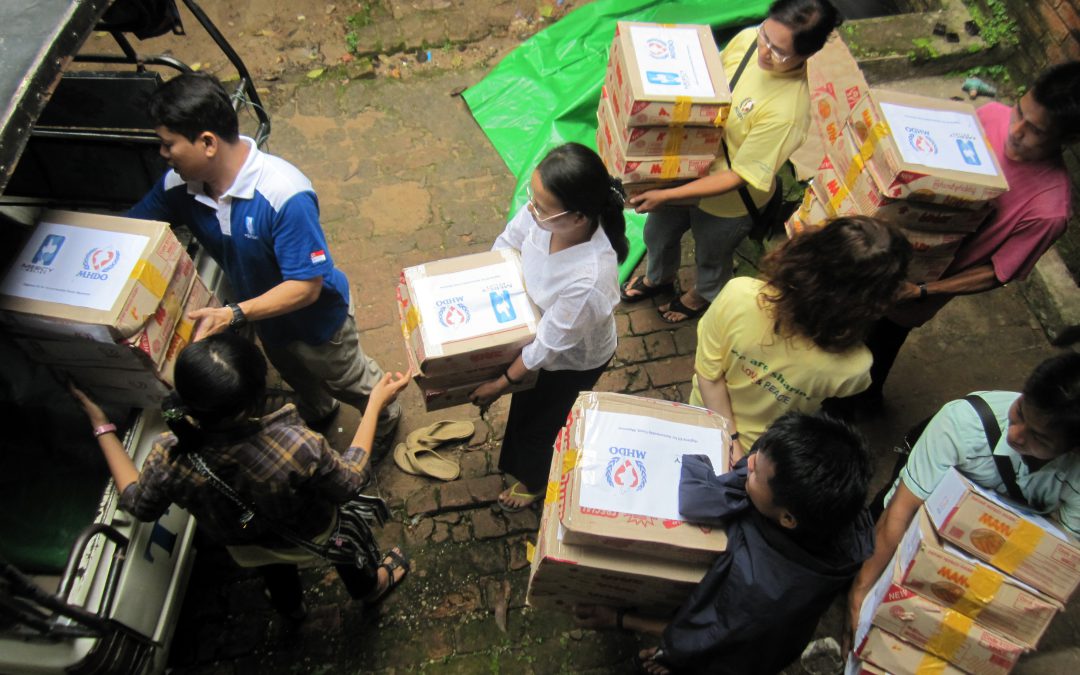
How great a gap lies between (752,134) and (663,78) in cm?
53

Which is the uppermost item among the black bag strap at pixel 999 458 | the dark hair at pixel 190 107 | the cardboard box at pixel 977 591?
the dark hair at pixel 190 107

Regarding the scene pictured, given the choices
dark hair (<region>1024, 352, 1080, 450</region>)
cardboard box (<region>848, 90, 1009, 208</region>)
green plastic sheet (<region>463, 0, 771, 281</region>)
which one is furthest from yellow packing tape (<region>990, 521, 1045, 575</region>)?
green plastic sheet (<region>463, 0, 771, 281</region>)

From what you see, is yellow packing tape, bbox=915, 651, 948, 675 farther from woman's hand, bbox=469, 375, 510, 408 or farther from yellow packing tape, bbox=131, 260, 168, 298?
yellow packing tape, bbox=131, 260, 168, 298

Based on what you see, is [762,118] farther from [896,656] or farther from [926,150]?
[896,656]

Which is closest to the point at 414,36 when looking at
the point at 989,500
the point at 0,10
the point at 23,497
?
the point at 0,10

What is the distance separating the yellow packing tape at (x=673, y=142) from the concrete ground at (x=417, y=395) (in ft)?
4.50

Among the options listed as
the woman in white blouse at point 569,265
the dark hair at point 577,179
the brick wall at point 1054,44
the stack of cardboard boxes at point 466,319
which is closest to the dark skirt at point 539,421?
the woman in white blouse at point 569,265

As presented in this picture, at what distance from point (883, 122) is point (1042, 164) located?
690mm

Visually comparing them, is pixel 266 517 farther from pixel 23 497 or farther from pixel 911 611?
pixel 911 611

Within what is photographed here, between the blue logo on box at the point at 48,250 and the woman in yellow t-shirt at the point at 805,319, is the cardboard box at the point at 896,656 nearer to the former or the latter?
the woman in yellow t-shirt at the point at 805,319

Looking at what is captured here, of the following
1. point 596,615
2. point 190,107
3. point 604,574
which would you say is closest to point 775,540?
point 604,574

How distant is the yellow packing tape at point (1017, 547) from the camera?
237 cm

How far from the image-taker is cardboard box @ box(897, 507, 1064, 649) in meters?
2.37

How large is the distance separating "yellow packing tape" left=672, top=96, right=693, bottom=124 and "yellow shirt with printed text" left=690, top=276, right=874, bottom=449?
1.04m
